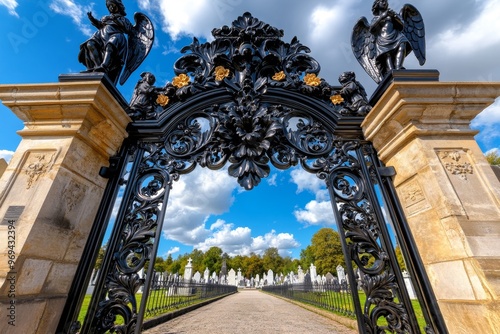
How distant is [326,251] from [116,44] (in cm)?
3749

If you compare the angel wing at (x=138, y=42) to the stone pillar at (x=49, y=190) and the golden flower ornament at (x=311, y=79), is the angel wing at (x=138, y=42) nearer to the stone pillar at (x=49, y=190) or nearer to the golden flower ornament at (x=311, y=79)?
the stone pillar at (x=49, y=190)

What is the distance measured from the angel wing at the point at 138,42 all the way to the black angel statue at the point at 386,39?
2.92 m

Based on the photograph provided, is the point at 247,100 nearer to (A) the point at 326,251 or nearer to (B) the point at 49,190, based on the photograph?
(B) the point at 49,190

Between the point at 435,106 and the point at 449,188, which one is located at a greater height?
the point at 435,106

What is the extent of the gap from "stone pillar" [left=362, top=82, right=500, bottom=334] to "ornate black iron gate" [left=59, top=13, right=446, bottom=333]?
0.17 metres

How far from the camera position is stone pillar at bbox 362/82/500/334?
1598mm

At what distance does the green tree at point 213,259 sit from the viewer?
4975 centimetres

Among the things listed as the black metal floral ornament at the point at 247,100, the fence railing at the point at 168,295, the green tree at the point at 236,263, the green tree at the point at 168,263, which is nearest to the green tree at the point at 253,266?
the green tree at the point at 236,263

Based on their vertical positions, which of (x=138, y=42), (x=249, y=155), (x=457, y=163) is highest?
(x=138, y=42)

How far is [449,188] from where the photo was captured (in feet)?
6.14

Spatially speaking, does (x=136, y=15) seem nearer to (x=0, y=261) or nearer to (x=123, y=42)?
(x=123, y=42)

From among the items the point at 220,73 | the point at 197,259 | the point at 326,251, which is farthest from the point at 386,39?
the point at 197,259

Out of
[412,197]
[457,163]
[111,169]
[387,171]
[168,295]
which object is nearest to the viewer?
[457,163]

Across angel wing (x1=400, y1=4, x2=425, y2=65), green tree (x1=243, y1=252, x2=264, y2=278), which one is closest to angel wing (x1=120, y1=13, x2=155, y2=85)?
angel wing (x1=400, y1=4, x2=425, y2=65)
